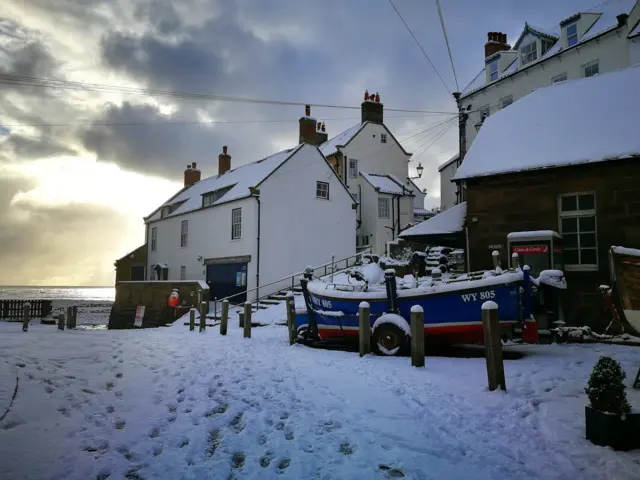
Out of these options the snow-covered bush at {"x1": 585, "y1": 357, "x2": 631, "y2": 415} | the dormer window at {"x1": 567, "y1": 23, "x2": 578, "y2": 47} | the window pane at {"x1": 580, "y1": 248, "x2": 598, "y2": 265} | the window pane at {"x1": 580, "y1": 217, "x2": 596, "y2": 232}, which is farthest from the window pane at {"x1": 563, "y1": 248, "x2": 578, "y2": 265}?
the dormer window at {"x1": 567, "y1": 23, "x2": 578, "y2": 47}

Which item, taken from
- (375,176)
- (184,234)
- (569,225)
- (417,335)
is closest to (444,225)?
(569,225)

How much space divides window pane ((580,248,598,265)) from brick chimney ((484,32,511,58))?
23312 millimetres

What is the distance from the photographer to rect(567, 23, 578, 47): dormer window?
25078 millimetres

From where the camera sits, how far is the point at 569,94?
15.3m

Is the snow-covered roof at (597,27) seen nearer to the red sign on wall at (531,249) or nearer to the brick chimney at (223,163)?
the red sign on wall at (531,249)

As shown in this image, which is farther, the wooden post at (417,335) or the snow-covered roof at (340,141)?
the snow-covered roof at (340,141)

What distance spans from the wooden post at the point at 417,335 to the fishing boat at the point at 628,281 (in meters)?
3.05

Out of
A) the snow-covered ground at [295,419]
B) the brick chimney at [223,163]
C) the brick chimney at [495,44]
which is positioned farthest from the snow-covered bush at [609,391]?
the brick chimney at [223,163]

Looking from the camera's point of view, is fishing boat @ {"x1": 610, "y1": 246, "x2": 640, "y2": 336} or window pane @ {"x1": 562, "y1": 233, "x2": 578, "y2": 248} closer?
fishing boat @ {"x1": 610, "y1": 246, "x2": 640, "y2": 336}

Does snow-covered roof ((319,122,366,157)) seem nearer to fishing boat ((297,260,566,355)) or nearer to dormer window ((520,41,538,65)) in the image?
dormer window ((520,41,538,65))

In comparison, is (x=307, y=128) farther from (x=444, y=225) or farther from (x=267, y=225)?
(x=444, y=225)

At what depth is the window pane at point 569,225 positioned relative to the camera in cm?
1242

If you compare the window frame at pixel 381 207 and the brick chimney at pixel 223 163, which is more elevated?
the brick chimney at pixel 223 163

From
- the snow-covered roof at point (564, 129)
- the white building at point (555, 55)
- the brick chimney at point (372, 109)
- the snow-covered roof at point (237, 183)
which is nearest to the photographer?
the snow-covered roof at point (564, 129)
